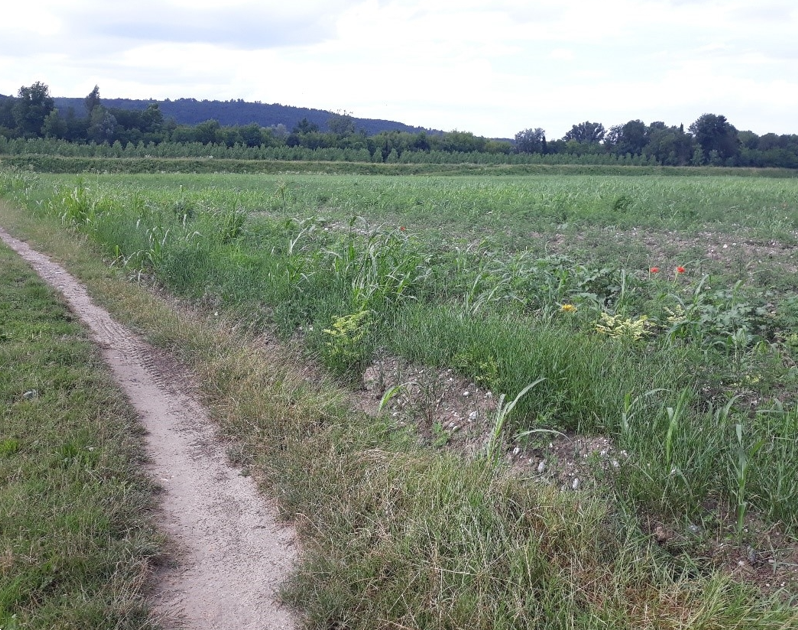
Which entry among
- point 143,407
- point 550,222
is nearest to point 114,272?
point 143,407

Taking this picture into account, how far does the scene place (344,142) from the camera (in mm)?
77125

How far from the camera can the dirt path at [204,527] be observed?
3.04m

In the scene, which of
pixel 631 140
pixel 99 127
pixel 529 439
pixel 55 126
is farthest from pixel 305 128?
pixel 529 439

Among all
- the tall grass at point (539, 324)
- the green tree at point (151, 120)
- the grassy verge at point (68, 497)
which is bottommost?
the grassy verge at point (68, 497)

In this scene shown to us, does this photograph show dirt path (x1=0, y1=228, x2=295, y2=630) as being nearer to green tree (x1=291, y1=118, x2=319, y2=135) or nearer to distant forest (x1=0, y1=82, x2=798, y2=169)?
distant forest (x1=0, y1=82, x2=798, y2=169)

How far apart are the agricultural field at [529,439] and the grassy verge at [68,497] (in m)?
0.81

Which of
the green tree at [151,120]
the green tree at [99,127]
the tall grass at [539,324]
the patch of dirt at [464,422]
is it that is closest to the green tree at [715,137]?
the green tree at [151,120]

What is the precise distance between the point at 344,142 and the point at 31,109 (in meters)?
31.6

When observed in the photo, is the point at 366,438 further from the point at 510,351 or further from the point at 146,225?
the point at 146,225

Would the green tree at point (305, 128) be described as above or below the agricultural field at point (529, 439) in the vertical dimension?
above

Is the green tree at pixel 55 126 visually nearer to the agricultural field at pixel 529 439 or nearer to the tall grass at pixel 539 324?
the tall grass at pixel 539 324

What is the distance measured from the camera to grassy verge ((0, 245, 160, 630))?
2.89m

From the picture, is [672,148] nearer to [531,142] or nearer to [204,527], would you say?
[531,142]

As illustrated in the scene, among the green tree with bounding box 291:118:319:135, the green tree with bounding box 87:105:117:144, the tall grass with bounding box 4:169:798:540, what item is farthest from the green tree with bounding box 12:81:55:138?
the tall grass with bounding box 4:169:798:540
